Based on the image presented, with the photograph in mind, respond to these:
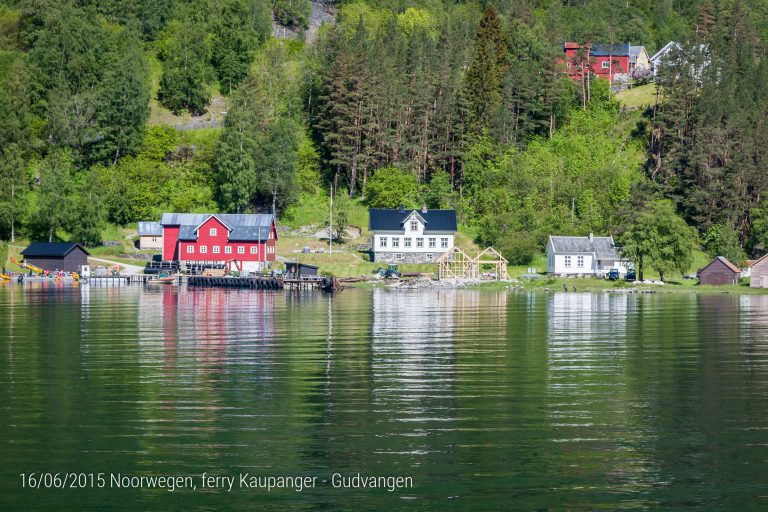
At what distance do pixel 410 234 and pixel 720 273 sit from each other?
113 feet

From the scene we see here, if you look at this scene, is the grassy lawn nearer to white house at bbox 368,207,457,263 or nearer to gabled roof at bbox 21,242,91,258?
white house at bbox 368,207,457,263

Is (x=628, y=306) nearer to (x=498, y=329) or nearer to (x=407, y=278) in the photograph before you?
(x=498, y=329)

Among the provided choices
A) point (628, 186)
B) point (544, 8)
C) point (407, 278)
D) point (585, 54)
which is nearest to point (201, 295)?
point (407, 278)

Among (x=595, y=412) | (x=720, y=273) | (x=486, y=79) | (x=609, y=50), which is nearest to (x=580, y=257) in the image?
(x=720, y=273)

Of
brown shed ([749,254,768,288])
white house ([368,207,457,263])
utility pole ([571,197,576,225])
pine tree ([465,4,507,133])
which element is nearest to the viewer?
brown shed ([749,254,768,288])

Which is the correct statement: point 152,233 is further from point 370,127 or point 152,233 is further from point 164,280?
point 370,127

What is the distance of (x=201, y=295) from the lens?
89000mm

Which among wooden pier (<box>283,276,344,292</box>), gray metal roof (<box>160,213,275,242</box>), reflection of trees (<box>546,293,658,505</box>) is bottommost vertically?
reflection of trees (<box>546,293,658,505</box>)

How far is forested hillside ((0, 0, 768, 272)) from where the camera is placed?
12094 centimetres

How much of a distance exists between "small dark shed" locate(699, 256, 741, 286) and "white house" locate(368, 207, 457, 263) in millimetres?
29951

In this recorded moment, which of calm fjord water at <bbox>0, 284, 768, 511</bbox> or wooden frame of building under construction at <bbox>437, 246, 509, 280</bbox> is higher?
wooden frame of building under construction at <bbox>437, 246, 509, 280</bbox>

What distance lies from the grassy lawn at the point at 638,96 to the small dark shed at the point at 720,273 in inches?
1872

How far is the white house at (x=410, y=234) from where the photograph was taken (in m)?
118

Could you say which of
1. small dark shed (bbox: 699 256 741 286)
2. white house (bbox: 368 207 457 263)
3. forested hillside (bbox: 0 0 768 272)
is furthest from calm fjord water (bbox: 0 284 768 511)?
forested hillside (bbox: 0 0 768 272)
